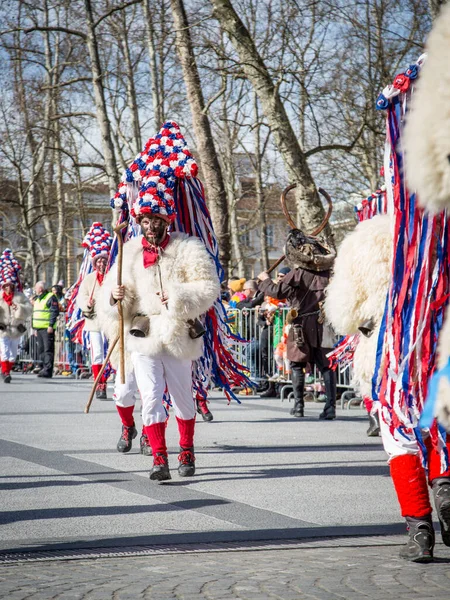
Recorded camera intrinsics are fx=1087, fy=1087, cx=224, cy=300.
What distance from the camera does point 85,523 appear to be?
235 inches

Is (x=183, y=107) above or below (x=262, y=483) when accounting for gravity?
above

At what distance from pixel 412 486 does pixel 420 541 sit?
9.7 inches

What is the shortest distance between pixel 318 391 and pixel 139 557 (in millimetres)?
10374

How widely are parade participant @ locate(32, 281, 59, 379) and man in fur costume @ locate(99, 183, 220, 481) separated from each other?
14.2m

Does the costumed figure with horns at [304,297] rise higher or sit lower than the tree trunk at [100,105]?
lower

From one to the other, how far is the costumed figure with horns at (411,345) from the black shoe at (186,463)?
277 cm

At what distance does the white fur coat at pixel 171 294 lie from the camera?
7500 millimetres

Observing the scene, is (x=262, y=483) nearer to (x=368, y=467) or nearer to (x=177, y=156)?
(x=368, y=467)

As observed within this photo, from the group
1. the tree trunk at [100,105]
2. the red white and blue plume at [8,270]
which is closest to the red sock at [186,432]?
the red white and blue plume at [8,270]

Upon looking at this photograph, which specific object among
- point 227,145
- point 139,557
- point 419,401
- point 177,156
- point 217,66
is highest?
point 227,145

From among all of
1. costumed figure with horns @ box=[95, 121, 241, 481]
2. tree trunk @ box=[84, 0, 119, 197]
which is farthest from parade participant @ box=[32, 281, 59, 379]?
costumed figure with horns @ box=[95, 121, 241, 481]

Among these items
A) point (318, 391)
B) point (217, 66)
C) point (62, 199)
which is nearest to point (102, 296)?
point (318, 391)

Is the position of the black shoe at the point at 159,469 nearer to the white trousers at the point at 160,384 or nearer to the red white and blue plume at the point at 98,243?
the white trousers at the point at 160,384

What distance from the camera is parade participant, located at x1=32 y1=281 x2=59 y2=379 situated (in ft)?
71.7
